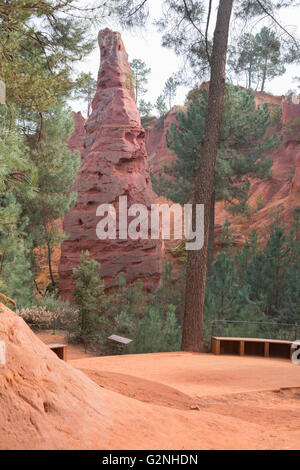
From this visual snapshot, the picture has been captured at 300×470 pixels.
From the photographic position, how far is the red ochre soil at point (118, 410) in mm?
2457

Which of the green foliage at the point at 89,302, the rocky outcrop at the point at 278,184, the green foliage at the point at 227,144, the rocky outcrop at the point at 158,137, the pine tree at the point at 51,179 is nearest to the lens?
the green foliage at the point at 89,302

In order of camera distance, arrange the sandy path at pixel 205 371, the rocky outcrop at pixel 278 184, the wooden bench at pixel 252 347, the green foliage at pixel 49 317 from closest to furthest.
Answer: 1. the sandy path at pixel 205 371
2. the wooden bench at pixel 252 347
3. the green foliage at pixel 49 317
4. the rocky outcrop at pixel 278 184

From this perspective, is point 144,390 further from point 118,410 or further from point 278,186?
point 278,186

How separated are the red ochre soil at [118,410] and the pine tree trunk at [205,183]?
10.2 feet

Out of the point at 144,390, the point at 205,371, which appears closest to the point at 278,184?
the point at 205,371

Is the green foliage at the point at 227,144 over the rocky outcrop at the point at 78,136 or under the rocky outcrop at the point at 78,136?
under

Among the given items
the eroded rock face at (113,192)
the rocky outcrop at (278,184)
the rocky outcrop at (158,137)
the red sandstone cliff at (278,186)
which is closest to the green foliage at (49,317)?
the eroded rock face at (113,192)

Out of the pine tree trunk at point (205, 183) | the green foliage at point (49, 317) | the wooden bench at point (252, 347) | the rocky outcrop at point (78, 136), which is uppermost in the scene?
the rocky outcrop at point (78, 136)

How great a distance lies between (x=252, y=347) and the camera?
7012 millimetres

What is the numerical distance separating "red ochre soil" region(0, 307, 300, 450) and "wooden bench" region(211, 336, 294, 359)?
2.09 meters

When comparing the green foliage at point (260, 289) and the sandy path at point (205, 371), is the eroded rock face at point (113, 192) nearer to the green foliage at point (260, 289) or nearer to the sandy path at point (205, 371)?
the green foliage at point (260, 289)

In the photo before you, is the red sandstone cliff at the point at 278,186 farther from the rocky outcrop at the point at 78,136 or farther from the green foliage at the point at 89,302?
the green foliage at the point at 89,302

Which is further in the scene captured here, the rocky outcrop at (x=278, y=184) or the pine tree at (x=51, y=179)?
the rocky outcrop at (x=278, y=184)
